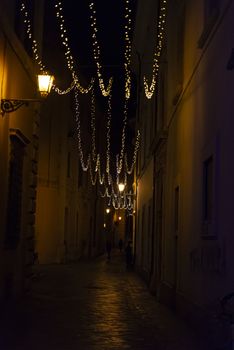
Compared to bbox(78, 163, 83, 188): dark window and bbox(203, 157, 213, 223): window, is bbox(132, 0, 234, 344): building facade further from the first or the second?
bbox(78, 163, 83, 188): dark window

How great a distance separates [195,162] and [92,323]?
3554mm

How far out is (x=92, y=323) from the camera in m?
13.0

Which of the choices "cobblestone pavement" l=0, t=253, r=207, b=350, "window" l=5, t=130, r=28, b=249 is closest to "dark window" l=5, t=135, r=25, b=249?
"window" l=5, t=130, r=28, b=249

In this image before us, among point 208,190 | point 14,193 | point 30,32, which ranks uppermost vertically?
point 30,32

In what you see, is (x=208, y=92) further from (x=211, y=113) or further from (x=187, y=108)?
(x=187, y=108)

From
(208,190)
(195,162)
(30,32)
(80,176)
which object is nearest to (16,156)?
(30,32)

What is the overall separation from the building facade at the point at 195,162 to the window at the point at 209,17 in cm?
2

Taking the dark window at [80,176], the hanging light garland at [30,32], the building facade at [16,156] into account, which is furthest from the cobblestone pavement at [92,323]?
the dark window at [80,176]

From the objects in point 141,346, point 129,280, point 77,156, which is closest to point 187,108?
point 141,346

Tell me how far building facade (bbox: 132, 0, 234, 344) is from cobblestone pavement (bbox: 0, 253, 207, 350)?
0.51 metres

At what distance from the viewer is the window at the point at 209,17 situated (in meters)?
10.7

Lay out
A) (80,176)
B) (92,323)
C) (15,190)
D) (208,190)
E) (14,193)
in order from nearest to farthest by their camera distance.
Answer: (208,190) → (92,323) → (14,193) → (15,190) → (80,176)

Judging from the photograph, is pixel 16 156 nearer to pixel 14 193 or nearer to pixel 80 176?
pixel 14 193

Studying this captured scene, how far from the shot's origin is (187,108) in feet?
46.4
